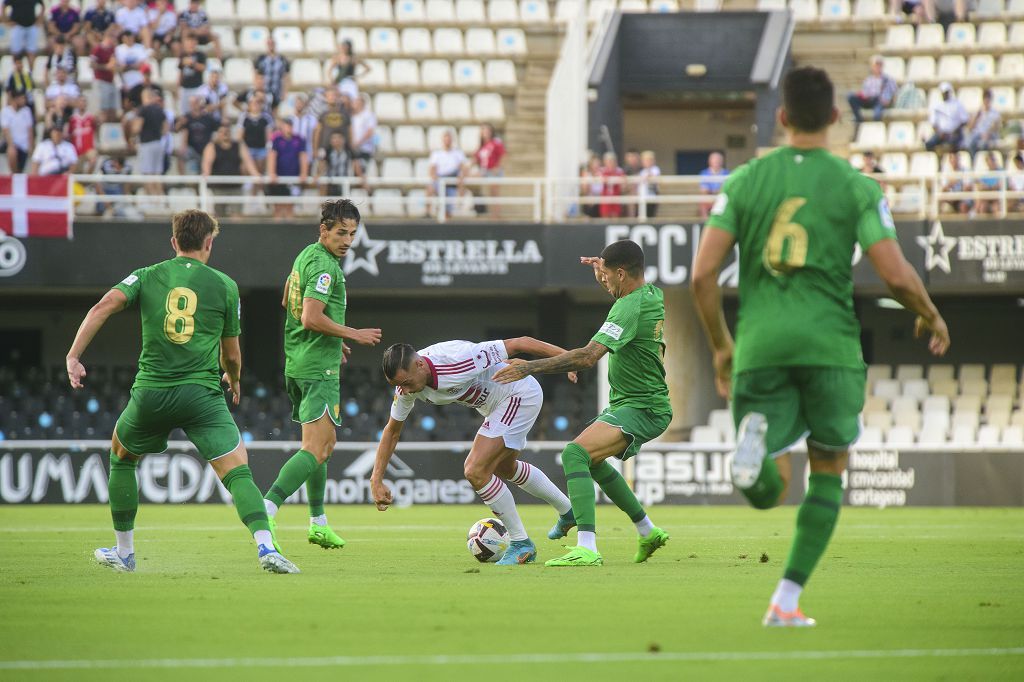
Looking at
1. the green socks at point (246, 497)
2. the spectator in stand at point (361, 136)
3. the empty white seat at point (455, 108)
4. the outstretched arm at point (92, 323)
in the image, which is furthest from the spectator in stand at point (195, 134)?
the green socks at point (246, 497)

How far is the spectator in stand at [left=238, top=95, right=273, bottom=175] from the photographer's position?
68.8 feet

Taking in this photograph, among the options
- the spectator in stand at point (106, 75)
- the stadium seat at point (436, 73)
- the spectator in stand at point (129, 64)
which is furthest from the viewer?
the stadium seat at point (436, 73)

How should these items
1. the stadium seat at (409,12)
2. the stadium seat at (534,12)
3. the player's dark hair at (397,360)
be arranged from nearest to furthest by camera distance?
the player's dark hair at (397,360) → the stadium seat at (409,12) → the stadium seat at (534,12)

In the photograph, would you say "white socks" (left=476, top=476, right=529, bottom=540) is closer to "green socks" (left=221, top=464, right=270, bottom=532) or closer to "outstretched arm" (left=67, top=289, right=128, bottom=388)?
"green socks" (left=221, top=464, right=270, bottom=532)

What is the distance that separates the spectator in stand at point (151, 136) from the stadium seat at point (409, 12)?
7.16 metres

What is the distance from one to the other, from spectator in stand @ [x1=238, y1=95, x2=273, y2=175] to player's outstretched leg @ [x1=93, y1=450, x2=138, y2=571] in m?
13.3

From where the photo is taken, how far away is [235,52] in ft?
85.9

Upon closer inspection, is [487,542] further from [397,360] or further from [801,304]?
[801,304]

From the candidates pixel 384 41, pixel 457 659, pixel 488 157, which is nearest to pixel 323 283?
pixel 457 659

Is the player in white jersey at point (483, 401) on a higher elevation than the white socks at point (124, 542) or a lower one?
higher

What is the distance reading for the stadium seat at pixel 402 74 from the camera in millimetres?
25953

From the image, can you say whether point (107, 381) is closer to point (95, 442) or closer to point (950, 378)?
point (95, 442)

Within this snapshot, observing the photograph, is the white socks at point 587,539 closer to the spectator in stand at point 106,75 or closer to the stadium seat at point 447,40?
the spectator in stand at point 106,75

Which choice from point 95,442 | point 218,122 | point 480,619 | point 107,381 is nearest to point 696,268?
point 480,619
